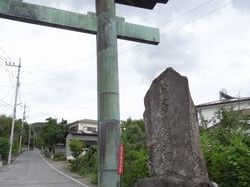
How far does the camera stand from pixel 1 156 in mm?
51844

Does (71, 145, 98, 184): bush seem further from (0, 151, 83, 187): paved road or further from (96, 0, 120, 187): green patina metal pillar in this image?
(96, 0, 120, 187): green patina metal pillar

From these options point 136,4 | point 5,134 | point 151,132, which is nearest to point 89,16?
point 136,4

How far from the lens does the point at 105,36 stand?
5.97m

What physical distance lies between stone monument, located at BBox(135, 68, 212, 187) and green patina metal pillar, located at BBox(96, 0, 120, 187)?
73 cm

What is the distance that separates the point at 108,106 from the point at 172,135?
1.10 metres

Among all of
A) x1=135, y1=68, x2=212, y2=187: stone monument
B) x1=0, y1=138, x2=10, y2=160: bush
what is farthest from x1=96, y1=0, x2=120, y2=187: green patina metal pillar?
x1=0, y1=138, x2=10, y2=160: bush

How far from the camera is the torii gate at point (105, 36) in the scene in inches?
215

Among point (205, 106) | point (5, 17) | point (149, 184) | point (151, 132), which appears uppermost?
point (205, 106)

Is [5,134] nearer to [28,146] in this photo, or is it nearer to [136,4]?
[28,146]

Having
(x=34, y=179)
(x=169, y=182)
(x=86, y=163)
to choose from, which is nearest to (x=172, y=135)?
(x=169, y=182)

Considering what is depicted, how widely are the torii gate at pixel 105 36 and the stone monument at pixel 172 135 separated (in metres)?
0.78

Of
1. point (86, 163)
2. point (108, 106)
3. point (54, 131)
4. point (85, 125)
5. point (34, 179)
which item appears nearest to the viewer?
point (108, 106)

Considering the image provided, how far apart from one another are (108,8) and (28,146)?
108 meters

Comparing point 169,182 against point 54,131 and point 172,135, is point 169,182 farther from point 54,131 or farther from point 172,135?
point 54,131
